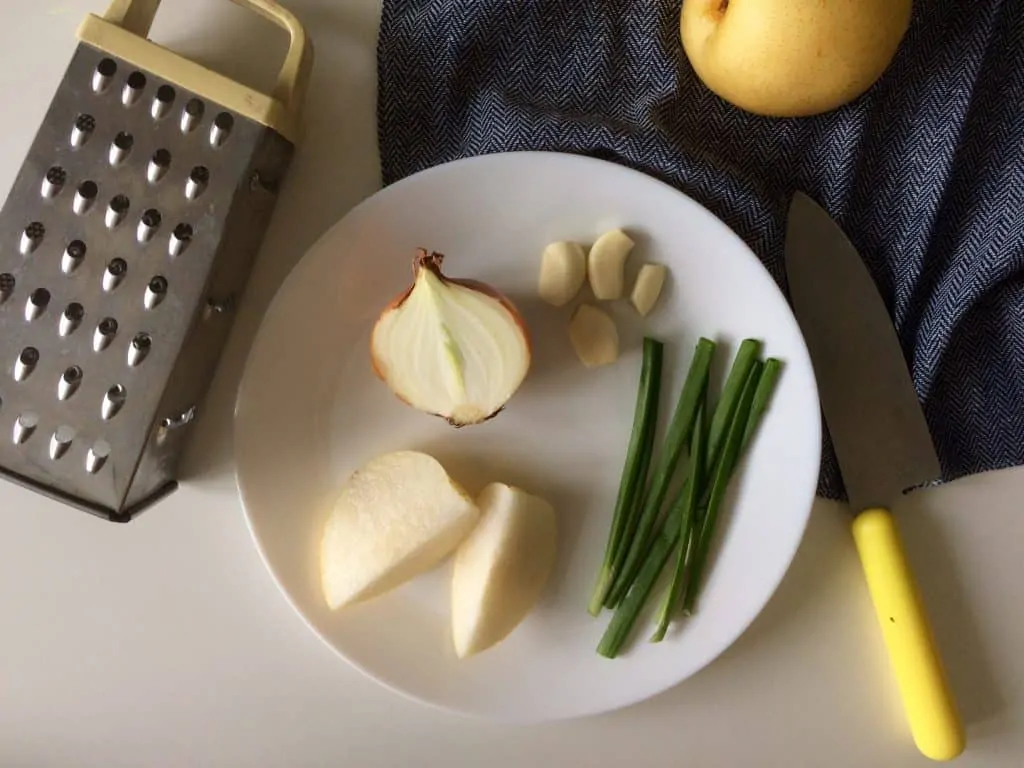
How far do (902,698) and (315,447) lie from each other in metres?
0.49

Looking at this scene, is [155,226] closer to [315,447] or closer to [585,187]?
[315,447]

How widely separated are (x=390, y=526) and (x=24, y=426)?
251mm

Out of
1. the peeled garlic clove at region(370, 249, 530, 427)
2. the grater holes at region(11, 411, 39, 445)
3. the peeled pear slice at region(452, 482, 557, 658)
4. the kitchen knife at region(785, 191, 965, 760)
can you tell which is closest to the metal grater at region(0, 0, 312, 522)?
the grater holes at region(11, 411, 39, 445)

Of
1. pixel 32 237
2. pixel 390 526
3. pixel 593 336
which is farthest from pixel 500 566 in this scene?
pixel 32 237

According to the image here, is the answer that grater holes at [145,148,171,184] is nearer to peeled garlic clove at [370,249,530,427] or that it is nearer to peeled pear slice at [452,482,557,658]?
peeled garlic clove at [370,249,530,427]

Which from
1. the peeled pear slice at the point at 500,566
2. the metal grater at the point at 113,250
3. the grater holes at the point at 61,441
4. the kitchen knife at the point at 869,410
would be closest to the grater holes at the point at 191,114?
the metal grater at the point at 113,250

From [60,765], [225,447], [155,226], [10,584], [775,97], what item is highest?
[775,97]

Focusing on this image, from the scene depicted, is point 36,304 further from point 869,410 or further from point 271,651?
point 869,410

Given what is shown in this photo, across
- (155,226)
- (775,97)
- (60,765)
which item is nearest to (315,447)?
(155,226)

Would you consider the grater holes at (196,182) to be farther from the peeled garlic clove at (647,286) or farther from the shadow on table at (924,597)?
the shadow on table at (924,597)

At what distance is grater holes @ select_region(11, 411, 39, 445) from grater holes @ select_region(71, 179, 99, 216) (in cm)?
14

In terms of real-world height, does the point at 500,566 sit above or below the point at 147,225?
below

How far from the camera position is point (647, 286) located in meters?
0.71

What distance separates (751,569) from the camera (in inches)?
27.4
